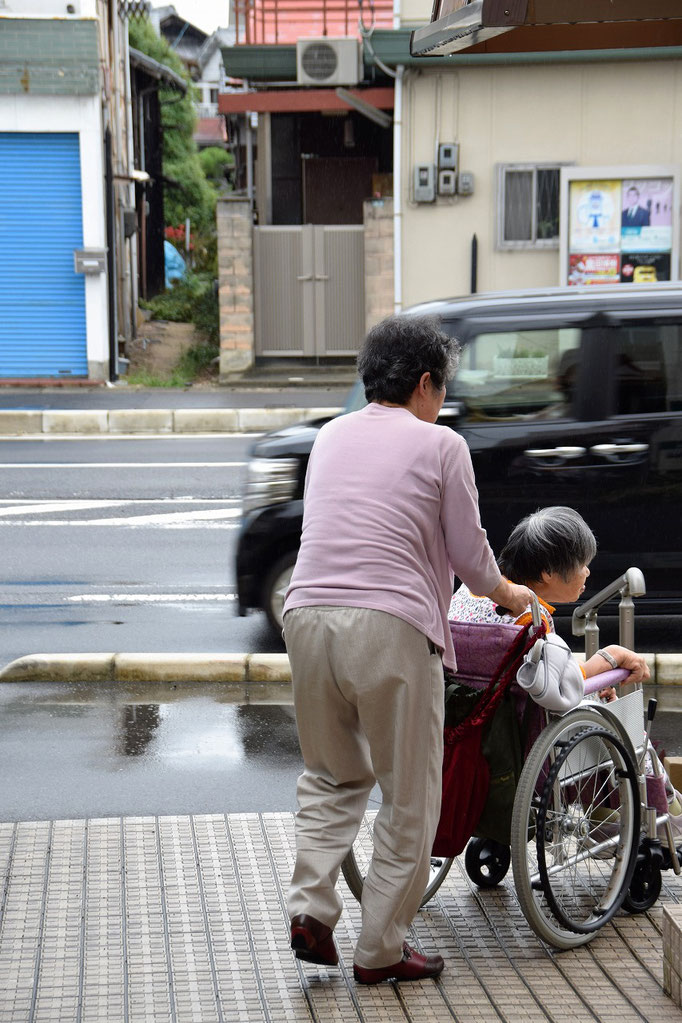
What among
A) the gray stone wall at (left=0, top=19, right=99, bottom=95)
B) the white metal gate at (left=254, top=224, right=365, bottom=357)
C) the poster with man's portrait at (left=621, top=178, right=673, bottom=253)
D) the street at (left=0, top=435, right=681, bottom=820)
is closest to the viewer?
the street at (left=0, top=435, right=681, bottom=820)

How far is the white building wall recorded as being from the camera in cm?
2067

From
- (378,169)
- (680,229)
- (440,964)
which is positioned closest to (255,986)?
(440,964)

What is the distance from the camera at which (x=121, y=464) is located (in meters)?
14.4

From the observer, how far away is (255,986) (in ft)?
12.1

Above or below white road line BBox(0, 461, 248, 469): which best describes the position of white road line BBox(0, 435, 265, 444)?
below

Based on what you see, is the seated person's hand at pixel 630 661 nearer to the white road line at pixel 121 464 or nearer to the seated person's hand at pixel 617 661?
the seated person's hand at pixel 617 661

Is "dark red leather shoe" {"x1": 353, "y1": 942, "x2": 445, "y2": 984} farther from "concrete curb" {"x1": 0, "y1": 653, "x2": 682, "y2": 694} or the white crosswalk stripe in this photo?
the white crosswalk stripe

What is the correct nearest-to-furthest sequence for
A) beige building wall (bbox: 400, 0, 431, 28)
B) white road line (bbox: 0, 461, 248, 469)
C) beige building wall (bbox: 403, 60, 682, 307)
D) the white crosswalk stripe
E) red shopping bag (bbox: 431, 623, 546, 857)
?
red shopping bag (bbox: 431, 623, 546, 857)
the white crosswalk stripe
white road line (bbox: 0, 461, 248, 469)
beige building wall (bbox: 403, 60, 682, 307)
beige building wall (bbox: 400, 0, 431, 28)

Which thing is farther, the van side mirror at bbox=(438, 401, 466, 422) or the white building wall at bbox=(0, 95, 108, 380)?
the white building wall at bbox=(0, 95, 108, 380)

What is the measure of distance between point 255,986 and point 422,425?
1.62m

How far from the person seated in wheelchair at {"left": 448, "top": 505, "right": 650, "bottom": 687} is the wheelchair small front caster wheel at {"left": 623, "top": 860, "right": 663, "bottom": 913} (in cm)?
64

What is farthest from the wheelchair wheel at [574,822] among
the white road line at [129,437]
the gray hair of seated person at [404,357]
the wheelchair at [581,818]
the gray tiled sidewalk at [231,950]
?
the white road line at [129,437]

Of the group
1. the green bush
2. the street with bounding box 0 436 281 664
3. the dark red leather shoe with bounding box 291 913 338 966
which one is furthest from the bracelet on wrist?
the green bush

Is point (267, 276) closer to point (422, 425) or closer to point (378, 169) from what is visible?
point (378, 169)
